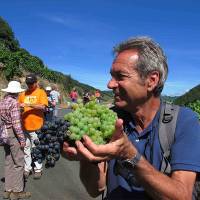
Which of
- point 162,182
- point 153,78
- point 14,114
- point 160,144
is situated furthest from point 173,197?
point 14,114

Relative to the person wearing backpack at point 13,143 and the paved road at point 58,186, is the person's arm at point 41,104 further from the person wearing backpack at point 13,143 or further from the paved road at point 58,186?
the paved road at point 58,186

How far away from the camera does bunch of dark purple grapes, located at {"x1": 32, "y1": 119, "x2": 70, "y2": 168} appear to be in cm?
271

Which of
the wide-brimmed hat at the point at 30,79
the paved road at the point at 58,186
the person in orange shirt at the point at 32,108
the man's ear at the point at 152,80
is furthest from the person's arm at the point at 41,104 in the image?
the man's ear at the point at 152,80

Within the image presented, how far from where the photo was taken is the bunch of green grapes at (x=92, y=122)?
249 centimetres

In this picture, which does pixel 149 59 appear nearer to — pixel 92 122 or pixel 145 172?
pixel 92 122

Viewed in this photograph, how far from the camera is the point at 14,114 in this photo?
8.19 meters

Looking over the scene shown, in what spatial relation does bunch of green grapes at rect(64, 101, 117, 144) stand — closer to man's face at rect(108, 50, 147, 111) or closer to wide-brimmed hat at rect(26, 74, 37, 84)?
man's face at rect(108, 50, 147, 111)

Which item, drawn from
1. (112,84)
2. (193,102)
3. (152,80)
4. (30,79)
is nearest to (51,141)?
(112,84)

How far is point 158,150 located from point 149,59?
594 millimetres

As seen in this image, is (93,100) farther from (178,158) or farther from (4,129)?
(4,129)

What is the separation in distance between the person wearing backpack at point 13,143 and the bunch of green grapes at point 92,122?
18.4 feet

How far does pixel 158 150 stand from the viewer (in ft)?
9.66

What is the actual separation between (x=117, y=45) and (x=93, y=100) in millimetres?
610

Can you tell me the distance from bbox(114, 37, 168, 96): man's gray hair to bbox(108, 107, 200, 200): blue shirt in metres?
0.27
